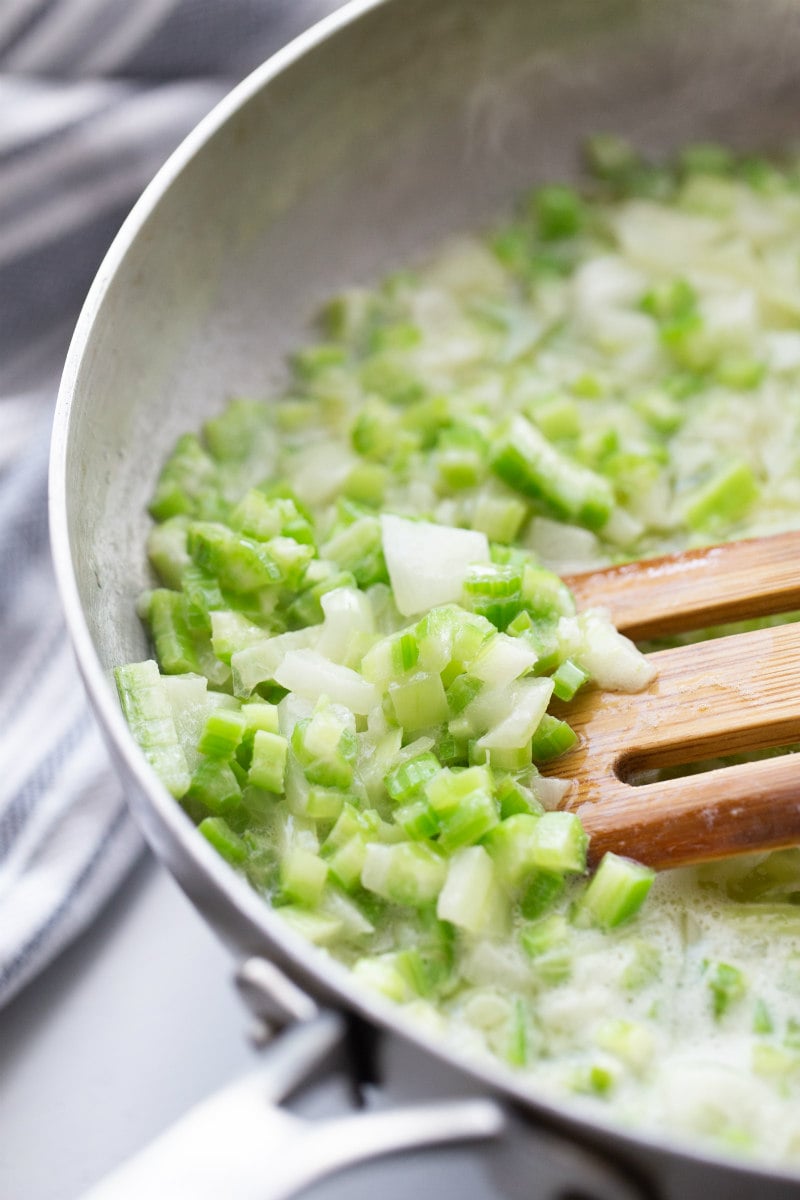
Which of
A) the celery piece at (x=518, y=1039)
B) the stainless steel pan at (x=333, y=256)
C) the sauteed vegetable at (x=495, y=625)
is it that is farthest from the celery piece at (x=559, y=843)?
the stainless steel pan at (x=333, y=256)

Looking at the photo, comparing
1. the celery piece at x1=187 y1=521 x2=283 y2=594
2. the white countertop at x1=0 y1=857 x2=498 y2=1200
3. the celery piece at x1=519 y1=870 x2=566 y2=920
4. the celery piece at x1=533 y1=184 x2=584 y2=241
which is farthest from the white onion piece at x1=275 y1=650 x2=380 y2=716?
the celery piece at x1=533 y1=184 x2=584 y2=241

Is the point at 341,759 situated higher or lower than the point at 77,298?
lower

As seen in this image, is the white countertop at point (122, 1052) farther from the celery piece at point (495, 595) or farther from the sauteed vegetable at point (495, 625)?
the celery piece at point (495, 595)

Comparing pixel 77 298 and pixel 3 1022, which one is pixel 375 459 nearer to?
pixel 77 298

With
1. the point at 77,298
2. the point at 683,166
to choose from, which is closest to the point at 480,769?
the point at 77,298

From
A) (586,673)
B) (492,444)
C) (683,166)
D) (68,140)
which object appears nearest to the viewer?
(586,673)
